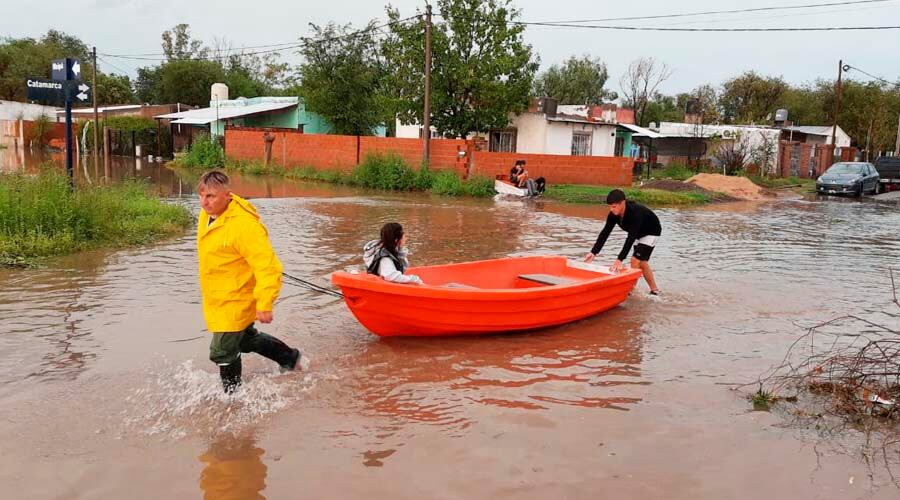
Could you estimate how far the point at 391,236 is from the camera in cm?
641

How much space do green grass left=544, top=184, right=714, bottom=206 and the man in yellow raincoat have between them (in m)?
18.1

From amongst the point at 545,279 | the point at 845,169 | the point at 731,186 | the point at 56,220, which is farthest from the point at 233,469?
the point at 845,169

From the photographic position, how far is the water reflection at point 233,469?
4.08 m

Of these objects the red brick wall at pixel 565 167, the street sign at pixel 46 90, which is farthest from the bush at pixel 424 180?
the street sign at pixel 46 90

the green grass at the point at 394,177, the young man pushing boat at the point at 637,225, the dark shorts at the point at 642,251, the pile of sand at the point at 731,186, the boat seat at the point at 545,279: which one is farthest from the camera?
the pile of sand at the point at 731,186

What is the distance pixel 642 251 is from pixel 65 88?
979 cm

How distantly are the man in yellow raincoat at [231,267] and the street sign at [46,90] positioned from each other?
29.2ft

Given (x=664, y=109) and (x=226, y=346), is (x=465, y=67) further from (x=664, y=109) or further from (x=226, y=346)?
(x=664, y=109)

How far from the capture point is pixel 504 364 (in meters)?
6.49

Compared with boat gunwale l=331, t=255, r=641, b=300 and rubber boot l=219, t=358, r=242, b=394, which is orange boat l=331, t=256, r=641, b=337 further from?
rubber boot l=219, t=358, r=242, b=394

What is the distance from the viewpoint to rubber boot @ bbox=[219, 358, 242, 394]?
503 cm

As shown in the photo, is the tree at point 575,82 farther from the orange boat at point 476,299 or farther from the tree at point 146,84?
the orange boat at point 476,299

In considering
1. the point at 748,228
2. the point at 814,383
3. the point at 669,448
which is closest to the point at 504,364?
the point at 669,448

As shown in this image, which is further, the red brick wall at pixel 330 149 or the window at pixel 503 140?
the window at pixel 503 140
